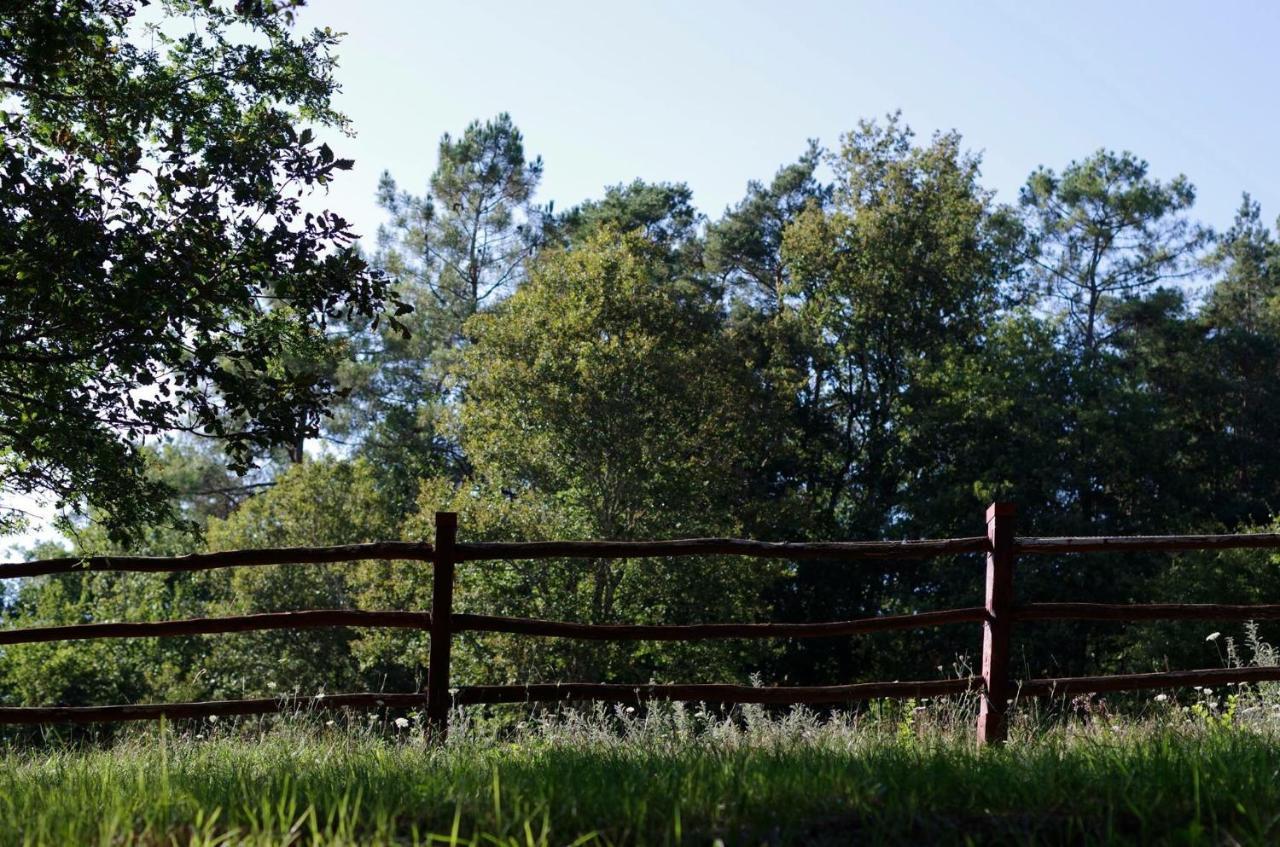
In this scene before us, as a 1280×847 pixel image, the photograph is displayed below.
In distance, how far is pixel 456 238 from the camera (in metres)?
45.4

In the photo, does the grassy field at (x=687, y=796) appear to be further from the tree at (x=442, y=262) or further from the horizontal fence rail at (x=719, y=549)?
the tree at (x=442, y=262)

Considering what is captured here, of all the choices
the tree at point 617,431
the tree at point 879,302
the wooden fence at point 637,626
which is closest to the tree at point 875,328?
the tree at point 879,302

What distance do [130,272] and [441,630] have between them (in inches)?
110

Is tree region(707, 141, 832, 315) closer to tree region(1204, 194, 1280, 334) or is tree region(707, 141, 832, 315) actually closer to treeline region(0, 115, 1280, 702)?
treeline region(0, 115, 1280, 702)

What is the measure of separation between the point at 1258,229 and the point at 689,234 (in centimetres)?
2054

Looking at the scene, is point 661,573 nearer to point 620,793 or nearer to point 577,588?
point 577,588

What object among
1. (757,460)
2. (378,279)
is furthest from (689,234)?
(378,279)

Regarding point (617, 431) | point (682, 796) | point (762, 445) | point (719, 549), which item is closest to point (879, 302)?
point (762, 445)

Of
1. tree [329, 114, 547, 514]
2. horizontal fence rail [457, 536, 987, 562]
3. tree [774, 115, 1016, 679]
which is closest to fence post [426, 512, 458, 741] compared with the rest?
horizontal fence rail [457, 536, 987, 562]

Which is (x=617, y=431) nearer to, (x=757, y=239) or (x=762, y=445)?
(x=762, y=445)

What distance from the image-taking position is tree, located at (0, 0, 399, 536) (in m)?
7.44

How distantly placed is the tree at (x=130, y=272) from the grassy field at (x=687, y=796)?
2671mm

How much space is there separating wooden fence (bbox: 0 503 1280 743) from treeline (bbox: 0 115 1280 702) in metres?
18.7

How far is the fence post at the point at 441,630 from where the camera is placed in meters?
7.59
